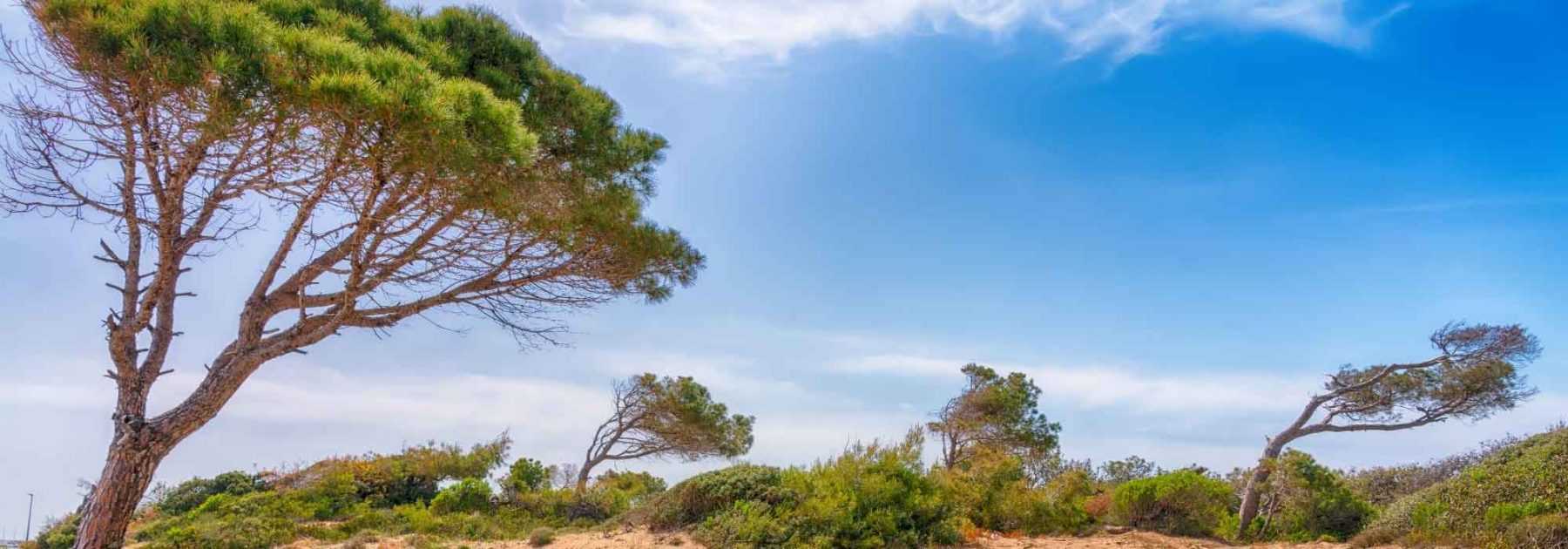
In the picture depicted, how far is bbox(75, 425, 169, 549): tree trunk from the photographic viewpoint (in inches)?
343

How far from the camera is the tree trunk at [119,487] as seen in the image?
343 inches

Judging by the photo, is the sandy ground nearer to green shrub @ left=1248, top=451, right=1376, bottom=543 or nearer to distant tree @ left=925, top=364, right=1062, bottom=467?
green shrub @ left=1248, top=451, right=1376, bottom=543

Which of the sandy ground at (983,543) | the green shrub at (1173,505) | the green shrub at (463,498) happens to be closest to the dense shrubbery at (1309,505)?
the green shrub at (1173,505)

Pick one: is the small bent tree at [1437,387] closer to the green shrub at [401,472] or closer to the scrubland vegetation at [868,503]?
the scrubland vegetation at [868,503]

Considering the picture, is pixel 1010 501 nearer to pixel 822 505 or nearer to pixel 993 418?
pixel 822 505

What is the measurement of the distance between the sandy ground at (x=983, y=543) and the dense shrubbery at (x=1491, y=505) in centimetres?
98

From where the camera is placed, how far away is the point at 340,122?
27.0 ft

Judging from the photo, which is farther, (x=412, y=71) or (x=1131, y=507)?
(x=1131, y=507)

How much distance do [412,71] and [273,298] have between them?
4103mm

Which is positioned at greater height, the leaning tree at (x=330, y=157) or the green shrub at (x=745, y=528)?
the leaning tree at (x=330, y=157)

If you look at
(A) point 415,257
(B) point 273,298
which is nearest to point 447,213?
(A) point 415,257

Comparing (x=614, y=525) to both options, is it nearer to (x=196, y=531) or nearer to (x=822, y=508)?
(x=822, y=508)

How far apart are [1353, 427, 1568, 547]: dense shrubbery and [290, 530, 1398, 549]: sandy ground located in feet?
3.21

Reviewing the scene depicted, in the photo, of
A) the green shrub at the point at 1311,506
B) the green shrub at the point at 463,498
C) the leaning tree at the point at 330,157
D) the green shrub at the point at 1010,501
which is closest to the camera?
the leaning tree at the point at 330,157
